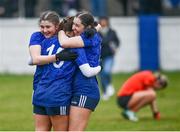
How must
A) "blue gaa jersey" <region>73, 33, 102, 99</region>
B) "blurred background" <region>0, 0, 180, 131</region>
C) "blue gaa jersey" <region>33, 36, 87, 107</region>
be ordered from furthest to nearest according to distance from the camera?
"blurred background" <region>0, 0, 180, 131</region> → "blue gaa jersey" <region>73, 33, 102, 99</region> → "blue gaa jersey" <region>33, 36, 87, 107</region>

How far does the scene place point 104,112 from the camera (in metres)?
17.5

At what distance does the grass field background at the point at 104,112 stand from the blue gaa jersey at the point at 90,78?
4789 mm

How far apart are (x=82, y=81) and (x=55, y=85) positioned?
1.03 ft

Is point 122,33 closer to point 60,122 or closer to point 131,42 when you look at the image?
point 131,42

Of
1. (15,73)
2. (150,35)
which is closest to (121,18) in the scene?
(150,35)

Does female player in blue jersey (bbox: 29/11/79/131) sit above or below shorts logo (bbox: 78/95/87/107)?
above

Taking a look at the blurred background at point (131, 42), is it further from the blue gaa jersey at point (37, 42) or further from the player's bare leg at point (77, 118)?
the player's bare leg at point (77, 118)

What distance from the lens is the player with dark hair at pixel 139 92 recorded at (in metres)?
16.0

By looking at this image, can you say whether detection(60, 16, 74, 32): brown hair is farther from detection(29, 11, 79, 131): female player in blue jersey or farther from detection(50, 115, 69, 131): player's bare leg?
detection(50, 115, 69, 131): player's bare leg

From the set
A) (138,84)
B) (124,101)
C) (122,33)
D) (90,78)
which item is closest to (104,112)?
(124,101)

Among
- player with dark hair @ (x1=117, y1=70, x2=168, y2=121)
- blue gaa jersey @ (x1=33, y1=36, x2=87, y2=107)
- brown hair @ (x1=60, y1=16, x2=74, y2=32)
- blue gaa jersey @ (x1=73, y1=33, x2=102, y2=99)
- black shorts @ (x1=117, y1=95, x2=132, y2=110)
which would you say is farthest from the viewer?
black shorts @ (x1=117, y1=95, x2=132, y2=110)

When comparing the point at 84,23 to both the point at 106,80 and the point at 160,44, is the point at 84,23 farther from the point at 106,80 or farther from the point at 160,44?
the point at 160,44

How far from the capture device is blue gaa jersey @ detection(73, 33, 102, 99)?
981 cm

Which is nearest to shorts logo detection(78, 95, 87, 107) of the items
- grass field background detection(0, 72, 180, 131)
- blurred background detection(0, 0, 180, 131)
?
grass field background detection(0, 72, 180, 131)
